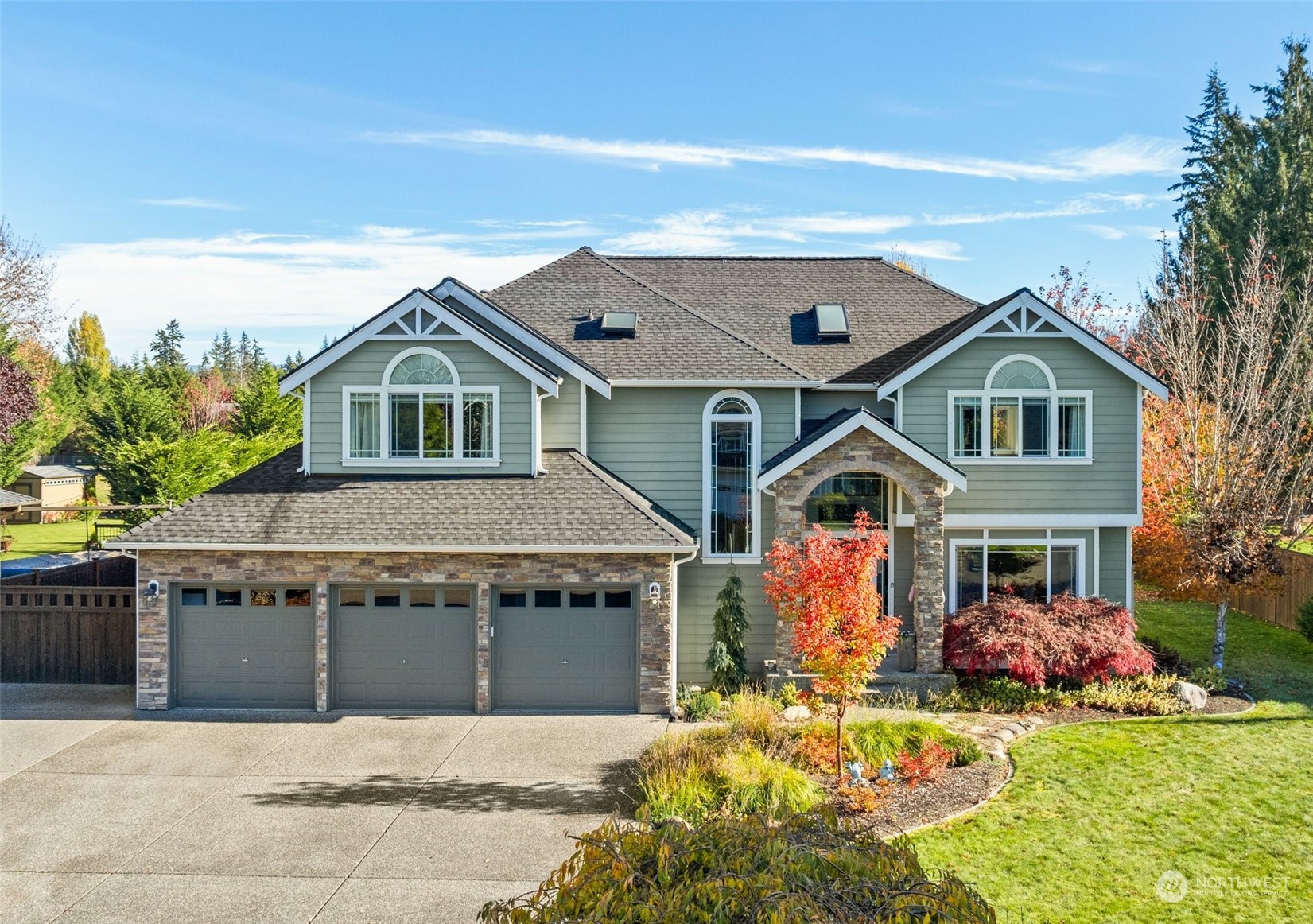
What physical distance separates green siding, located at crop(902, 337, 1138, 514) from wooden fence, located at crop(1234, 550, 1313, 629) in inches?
223

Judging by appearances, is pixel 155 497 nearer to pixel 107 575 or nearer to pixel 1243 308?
pixel 107 575

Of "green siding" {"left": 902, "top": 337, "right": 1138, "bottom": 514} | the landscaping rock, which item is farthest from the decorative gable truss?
the landscaping rock

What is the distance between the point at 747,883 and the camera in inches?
176

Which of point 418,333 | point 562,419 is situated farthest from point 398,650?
point 418,333

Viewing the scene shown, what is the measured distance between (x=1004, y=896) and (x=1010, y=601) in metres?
8.14

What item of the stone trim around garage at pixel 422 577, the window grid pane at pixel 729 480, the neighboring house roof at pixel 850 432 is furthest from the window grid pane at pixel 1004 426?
the stone trim around garage at pixel 422 577

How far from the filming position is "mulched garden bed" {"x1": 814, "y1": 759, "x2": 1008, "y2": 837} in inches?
386

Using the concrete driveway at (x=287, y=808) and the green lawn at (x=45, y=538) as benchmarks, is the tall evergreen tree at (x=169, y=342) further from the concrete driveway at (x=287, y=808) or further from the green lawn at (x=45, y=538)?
the concrete driveway at (x=287, y=808)

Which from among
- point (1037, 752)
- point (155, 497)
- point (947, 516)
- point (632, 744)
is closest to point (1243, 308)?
point (947, 516)

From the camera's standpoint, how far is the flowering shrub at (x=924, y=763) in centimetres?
1098

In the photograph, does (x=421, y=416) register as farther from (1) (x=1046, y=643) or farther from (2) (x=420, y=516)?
(1) (x=1046, y=643)

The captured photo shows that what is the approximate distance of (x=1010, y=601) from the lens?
15492mm

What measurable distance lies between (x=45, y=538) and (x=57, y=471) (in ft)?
47.6

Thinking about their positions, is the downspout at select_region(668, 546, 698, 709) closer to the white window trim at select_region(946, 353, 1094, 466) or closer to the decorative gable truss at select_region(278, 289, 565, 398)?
the decorative gable truss at select_region(278, 289, 565, 398)
